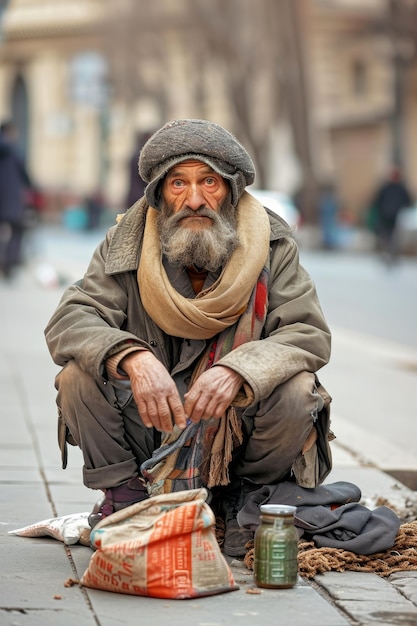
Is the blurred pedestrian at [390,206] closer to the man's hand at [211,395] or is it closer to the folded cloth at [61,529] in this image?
the folded cloth at [61,529]

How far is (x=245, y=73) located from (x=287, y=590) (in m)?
35.0

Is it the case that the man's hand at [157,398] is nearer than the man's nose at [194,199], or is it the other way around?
the man's hand at [157,398]

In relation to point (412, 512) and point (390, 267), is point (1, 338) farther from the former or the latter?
point (390, 267)

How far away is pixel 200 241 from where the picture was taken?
4.68m

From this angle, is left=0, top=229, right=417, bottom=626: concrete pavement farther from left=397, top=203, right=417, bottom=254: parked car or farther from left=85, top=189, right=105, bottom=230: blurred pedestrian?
left=85, top=189, right=105, bottom=230: blurred pedestrian

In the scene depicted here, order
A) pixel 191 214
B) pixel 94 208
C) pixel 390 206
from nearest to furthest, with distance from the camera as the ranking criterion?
pixel 191 214, pixel 390 206, pixel 94 208

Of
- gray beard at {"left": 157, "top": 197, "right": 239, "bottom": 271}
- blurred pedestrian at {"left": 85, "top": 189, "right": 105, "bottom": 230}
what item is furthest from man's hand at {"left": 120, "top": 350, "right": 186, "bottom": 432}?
blurred pedestrian at {"left": 85, "top": 189, "right": 105, "bottom": 230}

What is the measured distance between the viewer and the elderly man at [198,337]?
14.9ft

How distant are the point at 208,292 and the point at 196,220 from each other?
0.23 meters

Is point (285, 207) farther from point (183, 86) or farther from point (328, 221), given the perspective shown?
point (183, 86)

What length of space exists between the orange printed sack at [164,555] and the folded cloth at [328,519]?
1.65ft

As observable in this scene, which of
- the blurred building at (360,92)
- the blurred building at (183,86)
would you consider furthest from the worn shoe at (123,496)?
the blurred building at (360,92)

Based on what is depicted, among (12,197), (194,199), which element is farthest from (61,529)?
(12,197)

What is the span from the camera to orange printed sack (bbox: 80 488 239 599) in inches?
160
